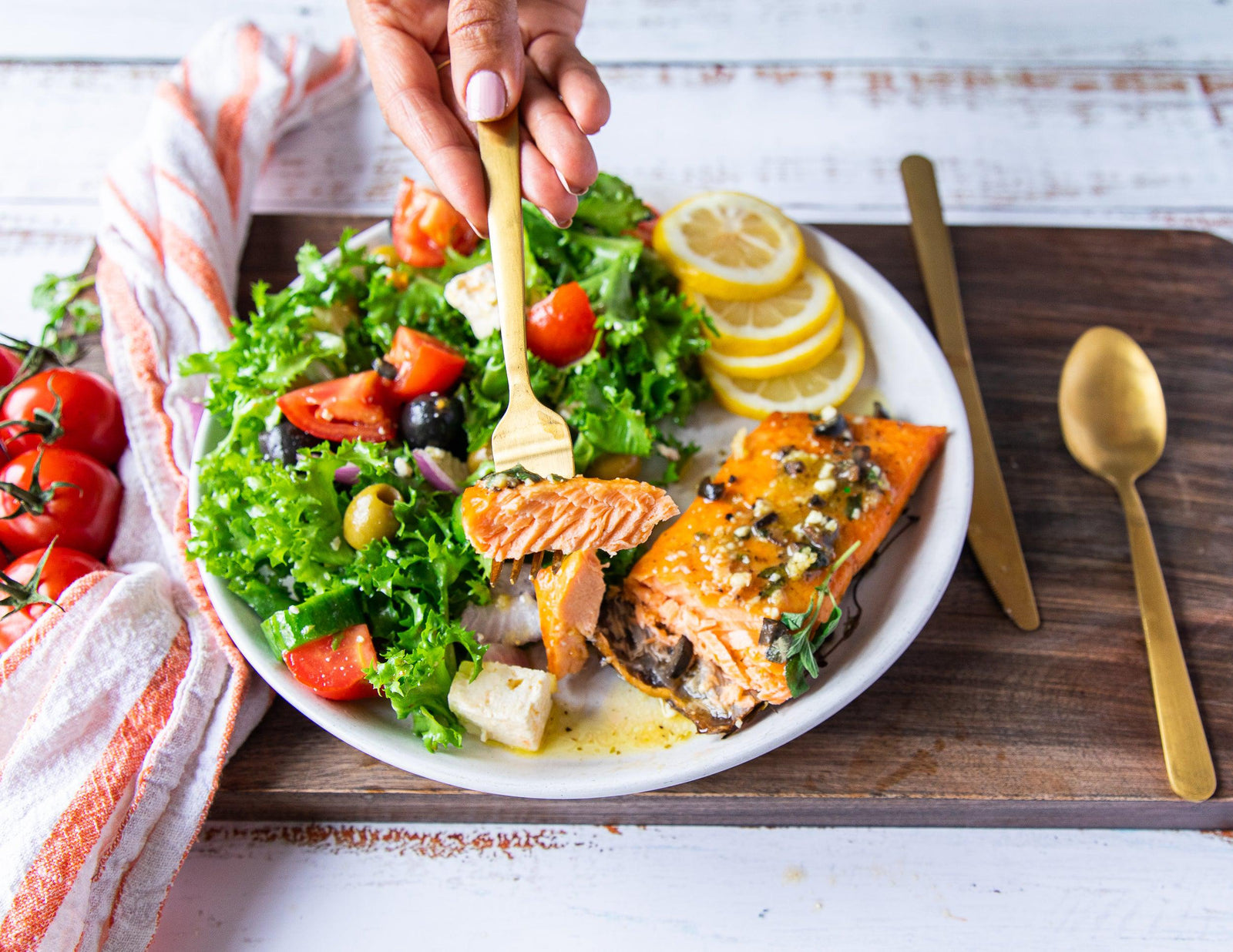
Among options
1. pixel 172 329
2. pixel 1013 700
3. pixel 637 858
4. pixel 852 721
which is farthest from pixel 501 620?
pixel 172 329

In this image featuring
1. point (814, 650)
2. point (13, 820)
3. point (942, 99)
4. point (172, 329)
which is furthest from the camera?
point (942, 99)

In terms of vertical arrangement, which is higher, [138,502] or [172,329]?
[172,329]

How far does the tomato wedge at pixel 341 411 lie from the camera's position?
2.87 meters

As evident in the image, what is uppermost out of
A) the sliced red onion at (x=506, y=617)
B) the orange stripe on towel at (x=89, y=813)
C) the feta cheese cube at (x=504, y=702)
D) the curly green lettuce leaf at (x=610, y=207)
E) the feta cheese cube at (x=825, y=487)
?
the curly green lettuce leaf at (x=610, y=207)

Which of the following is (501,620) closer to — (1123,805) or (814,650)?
(814,650)

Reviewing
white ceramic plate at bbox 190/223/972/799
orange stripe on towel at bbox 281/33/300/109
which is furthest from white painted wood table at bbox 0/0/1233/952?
white ceramic plate at bbox 190/223/972/799

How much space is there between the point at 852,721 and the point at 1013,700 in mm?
481

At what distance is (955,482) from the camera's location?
9.44 ft

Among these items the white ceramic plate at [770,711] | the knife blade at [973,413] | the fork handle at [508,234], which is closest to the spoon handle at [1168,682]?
the knife blade at [973,413]

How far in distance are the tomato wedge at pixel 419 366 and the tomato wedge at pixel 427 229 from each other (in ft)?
1.41

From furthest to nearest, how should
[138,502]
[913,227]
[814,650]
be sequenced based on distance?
[913,227], [138,502], [814,650]

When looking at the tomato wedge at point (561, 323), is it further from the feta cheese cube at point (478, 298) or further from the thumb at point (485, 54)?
the thumb at point (485, 54)

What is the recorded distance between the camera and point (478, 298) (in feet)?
9.83

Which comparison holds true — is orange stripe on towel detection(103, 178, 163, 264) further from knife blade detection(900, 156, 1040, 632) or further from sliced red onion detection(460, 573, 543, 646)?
knife blade detection(900, 156, 1040, 632)
